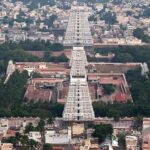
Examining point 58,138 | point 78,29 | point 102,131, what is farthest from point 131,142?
point 78,29

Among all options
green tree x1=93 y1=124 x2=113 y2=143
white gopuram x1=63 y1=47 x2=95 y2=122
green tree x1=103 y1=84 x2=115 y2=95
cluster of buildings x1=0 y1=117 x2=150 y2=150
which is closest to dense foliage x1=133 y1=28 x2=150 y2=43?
green tree x1=103 y1=84 x2=115 y2=95

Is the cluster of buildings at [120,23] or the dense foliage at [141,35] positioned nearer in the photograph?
the cluster of buildings at [120,23]

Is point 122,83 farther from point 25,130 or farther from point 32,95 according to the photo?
point 25,130

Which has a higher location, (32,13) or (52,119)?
(52,119)

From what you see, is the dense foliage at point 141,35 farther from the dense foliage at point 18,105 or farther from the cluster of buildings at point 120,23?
the dense foliage at point 18,105

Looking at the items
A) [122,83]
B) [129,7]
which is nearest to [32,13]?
[129,7]

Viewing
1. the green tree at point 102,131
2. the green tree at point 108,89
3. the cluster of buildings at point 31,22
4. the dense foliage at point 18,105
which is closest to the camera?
the green tree at point 102,131

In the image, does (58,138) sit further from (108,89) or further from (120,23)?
(120,23)

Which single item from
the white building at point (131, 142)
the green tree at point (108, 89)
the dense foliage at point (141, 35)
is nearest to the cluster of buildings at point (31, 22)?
the dense foliage at point (141, 35)
